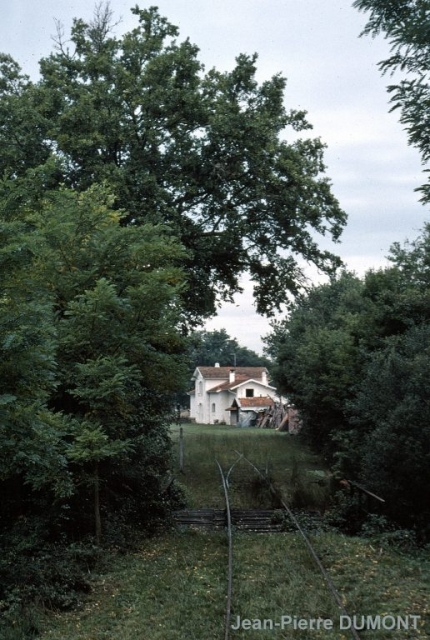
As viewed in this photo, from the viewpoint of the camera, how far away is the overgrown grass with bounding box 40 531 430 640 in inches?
306

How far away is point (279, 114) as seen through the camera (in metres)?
24.2

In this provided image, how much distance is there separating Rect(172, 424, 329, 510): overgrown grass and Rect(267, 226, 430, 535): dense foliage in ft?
3.98

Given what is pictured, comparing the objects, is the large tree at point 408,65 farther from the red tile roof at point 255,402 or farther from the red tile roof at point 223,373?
the red tile roof at point 223,373

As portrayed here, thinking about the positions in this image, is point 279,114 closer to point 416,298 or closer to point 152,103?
point 152,103

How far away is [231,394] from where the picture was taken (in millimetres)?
83250

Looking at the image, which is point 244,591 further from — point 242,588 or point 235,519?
point 235,519

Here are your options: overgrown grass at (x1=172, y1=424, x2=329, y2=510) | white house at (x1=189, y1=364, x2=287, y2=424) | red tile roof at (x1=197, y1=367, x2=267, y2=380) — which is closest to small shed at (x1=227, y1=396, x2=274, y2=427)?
white house at (x1=189, y1=364, x2=287, y2=424)

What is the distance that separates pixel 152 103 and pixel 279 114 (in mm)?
5307

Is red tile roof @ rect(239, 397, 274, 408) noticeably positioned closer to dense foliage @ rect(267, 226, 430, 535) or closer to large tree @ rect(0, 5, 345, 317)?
dense foliage @ rect(267, 226, 430, 535)

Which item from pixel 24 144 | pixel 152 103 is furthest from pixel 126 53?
pixel 24 144

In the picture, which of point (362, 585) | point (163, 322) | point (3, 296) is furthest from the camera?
point (163, 322)

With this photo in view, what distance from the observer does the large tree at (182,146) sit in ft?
69.4

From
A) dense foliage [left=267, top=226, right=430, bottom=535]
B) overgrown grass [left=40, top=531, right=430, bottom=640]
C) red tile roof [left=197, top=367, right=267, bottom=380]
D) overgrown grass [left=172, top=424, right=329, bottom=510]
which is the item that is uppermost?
red tile roof [left=197, top=367, right=267, bottom=380]

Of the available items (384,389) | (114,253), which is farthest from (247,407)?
(114,253)
